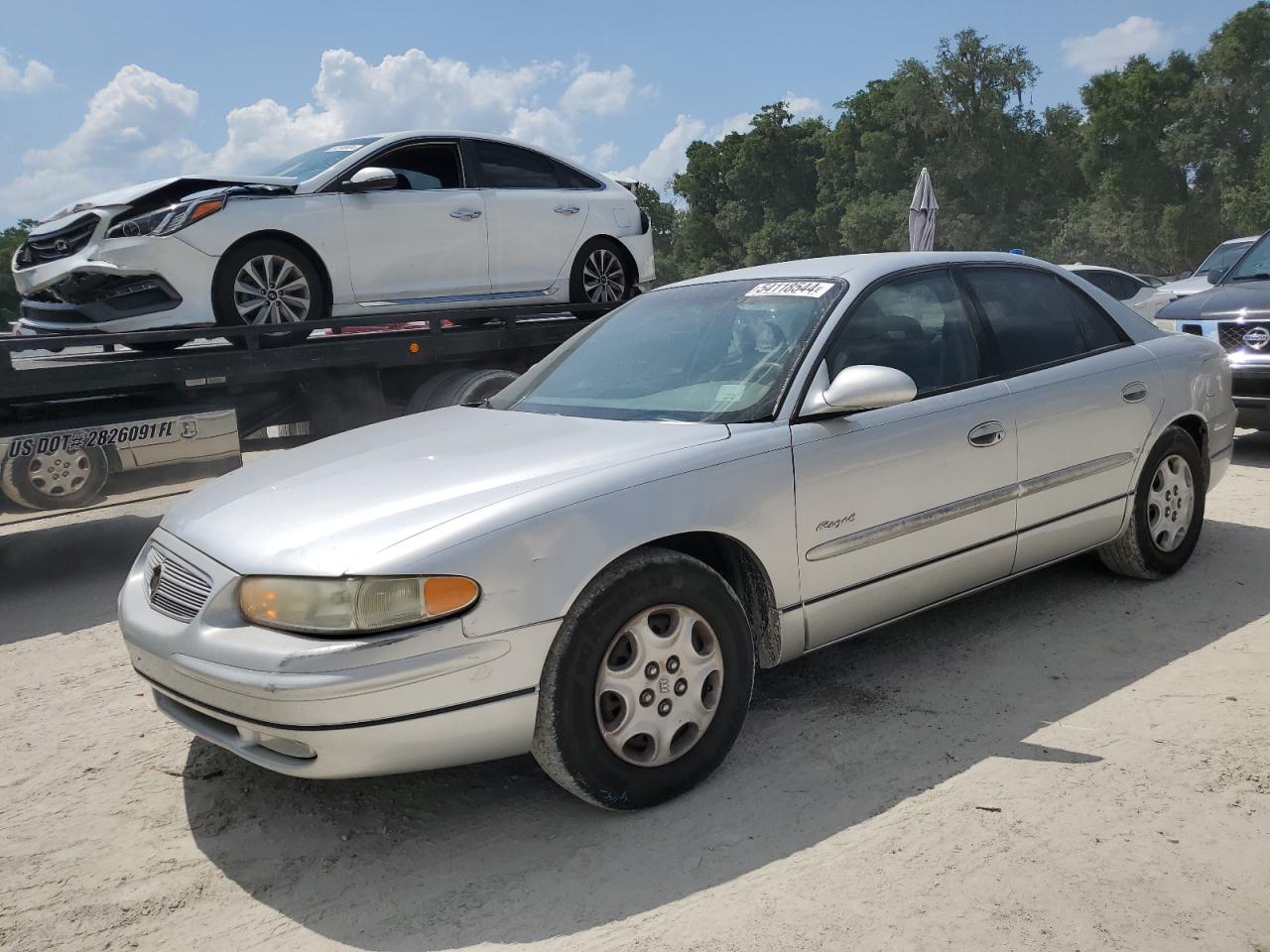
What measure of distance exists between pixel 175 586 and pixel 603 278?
586 cm

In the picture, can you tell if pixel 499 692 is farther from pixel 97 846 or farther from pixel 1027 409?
pixel 1027 409

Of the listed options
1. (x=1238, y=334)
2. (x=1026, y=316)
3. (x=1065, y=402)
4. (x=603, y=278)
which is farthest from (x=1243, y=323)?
(x=603, y=278)

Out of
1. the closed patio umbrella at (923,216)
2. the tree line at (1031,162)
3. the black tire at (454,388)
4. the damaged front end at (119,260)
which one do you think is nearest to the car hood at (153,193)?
the damaged front end at (119,260)

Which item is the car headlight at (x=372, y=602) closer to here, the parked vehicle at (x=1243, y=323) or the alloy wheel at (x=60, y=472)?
the alloy wheel at (x=60, y=472)

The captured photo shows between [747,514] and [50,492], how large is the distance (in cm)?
429

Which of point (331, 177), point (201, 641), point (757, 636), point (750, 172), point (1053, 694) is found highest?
point (750, 172)

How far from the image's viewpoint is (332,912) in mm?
2697

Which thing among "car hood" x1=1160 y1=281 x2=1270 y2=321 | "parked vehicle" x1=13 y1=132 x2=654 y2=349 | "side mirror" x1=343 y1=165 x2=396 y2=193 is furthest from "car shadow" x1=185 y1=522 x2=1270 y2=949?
"side mirror" x1=343 y1=165 x2=396 y2=193

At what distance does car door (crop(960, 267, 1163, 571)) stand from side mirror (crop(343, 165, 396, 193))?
13.1 ft

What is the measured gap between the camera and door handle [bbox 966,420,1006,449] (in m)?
3.92

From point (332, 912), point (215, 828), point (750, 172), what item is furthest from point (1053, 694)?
point (750, 172)

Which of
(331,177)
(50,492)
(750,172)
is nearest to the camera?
(50,492)

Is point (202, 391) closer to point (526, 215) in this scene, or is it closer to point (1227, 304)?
point (526, 215)

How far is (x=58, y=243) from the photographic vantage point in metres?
6.28
